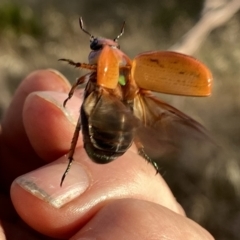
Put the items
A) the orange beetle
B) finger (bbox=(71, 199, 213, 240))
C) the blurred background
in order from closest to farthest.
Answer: the orange beetle
finger (bbox=(71, 199, 213, 240))
the blurred background

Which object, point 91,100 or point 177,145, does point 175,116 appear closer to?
point 177,145

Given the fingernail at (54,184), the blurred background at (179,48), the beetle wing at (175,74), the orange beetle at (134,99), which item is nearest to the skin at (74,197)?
the fingernail at (54,184)

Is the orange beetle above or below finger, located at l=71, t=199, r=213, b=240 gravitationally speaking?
above

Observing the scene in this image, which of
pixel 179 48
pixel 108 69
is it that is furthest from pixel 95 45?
pixel 179 48

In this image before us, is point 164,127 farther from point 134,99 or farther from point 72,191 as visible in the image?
point 72,191

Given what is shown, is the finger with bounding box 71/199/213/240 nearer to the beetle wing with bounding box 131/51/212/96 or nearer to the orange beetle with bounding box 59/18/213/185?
the orange beetle with bounding box 59/18/213/185

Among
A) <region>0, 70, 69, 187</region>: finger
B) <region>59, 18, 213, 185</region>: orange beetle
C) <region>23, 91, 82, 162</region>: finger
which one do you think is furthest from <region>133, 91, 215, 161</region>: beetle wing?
<region>0, 70, 69, 187</region>: finger

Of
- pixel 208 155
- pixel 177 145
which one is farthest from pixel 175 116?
pixel 208 155
